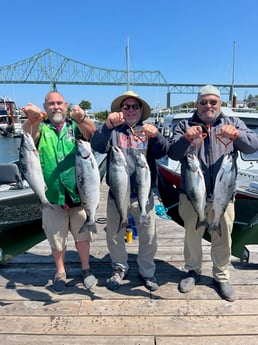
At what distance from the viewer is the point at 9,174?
6430 millimetres

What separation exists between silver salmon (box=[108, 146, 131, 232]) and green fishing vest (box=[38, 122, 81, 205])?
1.33ft

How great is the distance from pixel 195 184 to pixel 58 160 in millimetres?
1296

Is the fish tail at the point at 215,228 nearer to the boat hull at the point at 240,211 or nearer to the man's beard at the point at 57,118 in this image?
the man's beard at the point at 57,118

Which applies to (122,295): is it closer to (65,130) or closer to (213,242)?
(213,242)

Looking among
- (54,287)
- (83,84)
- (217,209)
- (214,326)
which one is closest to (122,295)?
(54,287)

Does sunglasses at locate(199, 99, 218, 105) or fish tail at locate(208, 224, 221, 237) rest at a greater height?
sunglasses at locate(199, 99, 218, 105)

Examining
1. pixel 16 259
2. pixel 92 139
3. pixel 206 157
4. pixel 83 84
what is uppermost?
pixel 83 84

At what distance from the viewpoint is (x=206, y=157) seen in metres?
2.82

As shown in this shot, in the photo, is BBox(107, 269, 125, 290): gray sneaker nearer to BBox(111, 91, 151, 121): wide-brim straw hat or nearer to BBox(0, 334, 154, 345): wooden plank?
BBox(0, 334, 154, 345): wooden plank

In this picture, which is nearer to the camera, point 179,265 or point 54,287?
point 54,287

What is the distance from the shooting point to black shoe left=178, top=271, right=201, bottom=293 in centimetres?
305

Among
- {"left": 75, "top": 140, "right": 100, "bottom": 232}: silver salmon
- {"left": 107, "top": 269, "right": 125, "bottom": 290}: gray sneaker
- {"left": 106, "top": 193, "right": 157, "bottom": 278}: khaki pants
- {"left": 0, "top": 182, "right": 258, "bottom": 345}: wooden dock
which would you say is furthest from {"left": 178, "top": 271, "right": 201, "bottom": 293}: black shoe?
{"left": 75, "top": 140, "right": 100, "bottom": 232}: silver salmon

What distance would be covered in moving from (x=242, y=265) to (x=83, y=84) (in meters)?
125

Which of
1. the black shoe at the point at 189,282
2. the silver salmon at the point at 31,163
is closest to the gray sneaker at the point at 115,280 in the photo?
the black shoe at the point at 189,282
